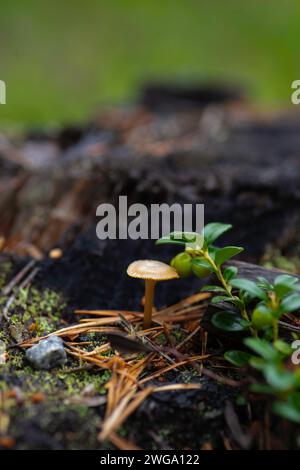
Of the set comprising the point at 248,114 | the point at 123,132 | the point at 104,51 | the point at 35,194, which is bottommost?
the point at 35,194

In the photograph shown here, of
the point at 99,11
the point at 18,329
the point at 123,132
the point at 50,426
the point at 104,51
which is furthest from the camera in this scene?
the point at 99,11

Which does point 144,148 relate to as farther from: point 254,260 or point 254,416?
point 254,416

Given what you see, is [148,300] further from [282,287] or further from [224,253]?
[282,287]

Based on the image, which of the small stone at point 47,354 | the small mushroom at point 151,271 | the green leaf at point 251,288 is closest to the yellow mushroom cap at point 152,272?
the small mushroom at point 151,271

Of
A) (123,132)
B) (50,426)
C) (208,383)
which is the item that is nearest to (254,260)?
(208,383)

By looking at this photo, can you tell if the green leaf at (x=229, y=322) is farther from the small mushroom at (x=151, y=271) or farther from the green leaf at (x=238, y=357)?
the small mushroom at (x=151, y=271)

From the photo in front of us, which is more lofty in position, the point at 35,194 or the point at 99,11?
the point at 99,11
